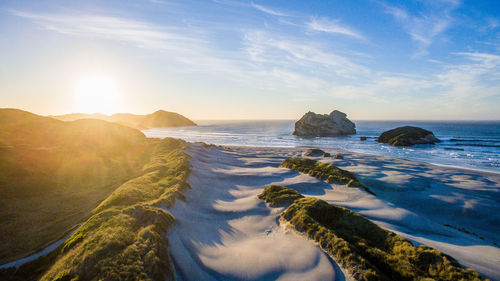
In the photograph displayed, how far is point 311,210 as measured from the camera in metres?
9.75

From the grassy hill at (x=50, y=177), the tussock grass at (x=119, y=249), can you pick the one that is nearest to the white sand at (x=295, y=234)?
the tussock grass at (x=119, y=249)

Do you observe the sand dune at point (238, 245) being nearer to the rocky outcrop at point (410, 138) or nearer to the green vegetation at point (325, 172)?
the green vegetation at point (325, 172)

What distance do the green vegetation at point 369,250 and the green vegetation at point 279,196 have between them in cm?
192

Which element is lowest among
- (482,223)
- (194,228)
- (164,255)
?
(482,223)

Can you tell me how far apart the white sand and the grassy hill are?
630 cm

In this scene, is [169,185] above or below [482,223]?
above

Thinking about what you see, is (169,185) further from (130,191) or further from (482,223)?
(482,223)

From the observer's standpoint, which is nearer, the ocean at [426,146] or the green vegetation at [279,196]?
the green vegetation at [279,196]

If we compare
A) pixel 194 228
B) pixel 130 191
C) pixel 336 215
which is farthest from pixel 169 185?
pixel 336 215

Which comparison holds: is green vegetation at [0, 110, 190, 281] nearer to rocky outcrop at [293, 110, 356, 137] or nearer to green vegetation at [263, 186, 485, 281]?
green vegetation at [263, 186, 485, 281]

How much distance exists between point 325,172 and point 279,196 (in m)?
8.51

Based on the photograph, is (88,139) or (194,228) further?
(88,139)

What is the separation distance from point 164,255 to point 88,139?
33825 mm

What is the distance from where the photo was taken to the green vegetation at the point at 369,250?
5945mm
